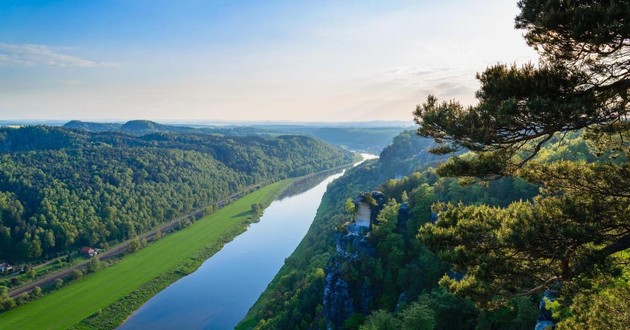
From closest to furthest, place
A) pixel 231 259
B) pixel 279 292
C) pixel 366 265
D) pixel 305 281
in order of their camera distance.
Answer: pixel 366 265, pixel 305 281, pixel 279 292, pixel 231 259

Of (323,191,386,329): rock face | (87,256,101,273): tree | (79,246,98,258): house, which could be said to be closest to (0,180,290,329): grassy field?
(87,256,101,273): tree

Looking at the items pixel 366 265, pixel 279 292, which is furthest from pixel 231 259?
pixel 366 265

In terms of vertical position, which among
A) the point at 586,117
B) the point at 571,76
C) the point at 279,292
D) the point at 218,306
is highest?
the point at 571,76

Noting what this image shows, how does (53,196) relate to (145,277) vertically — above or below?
above

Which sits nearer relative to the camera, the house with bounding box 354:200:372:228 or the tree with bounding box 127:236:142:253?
the house with bounding box 354:200:372:228

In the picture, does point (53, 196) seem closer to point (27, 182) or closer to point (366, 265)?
point (27, 182)

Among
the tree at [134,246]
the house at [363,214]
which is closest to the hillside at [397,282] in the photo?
the house at [363,214]

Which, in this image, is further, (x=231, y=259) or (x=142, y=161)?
(x=142, y=161)

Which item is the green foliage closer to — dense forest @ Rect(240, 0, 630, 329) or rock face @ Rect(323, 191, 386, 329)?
rock face @ Rect(323, 191, 386, 329)
